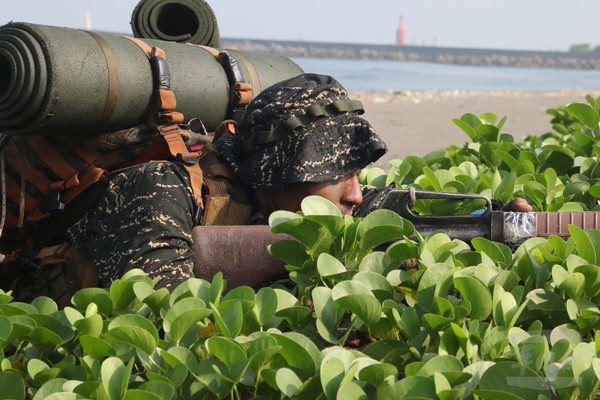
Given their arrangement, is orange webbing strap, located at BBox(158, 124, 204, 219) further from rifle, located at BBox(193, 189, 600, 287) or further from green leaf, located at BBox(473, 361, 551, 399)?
green leaf, located at BBox(473, 361, 551, 399)

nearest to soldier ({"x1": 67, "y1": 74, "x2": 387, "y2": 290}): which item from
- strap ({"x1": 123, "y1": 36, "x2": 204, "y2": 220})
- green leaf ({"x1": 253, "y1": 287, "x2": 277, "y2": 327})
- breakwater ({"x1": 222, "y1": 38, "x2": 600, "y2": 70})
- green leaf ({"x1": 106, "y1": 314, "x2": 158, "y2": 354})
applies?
strap ({"x1": 123, "y1": 36, "x2": 204, "y2": 220})

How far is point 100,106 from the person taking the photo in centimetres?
329

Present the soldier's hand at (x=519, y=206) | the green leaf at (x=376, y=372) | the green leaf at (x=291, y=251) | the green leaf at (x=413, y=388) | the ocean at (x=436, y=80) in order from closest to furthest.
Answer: the green leaf at (x=413, y=388) → the green leaf at (x=376, y=372) → the green leaf at (x=291, y=251) → the soldier's hand at (x=519, y=206) → the ocean at (x=436, y=80)

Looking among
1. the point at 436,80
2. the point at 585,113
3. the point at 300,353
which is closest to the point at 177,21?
the point at 585,113

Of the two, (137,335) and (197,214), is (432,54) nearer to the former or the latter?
(197,214)

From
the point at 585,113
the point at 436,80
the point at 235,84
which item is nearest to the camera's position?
the point at 235,84

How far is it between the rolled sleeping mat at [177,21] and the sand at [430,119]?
5.62 metres

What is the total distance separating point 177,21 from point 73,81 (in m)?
1.29

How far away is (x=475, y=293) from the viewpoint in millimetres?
2322

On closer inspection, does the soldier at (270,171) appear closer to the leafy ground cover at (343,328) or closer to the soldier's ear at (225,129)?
the soldier's ear at (225,129)

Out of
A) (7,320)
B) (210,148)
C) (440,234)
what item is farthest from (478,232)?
(7,320)

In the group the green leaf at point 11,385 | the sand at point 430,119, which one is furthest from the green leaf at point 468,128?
the sand at point 430,119

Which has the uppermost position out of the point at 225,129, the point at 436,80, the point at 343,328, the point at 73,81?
the point at 73,81

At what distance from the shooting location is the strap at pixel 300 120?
3.28 meters
